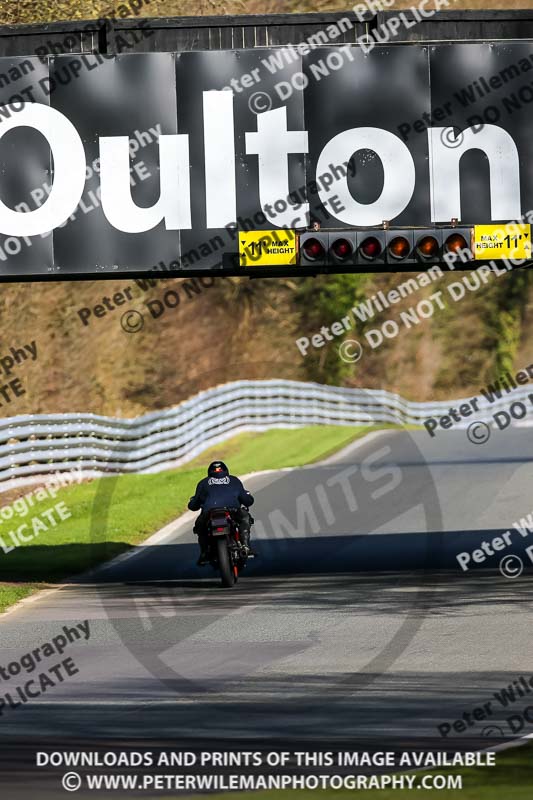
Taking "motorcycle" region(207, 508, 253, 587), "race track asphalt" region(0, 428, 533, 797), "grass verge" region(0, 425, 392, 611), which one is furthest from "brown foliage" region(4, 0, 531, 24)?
"motorcycle" region(207, 508, 253, 587)

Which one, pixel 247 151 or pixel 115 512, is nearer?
pixel 247 151

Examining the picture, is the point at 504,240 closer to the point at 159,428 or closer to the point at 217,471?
the point at 217,471

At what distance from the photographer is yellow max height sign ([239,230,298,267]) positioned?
17.2m

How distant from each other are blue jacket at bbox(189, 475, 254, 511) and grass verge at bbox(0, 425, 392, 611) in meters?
2.23

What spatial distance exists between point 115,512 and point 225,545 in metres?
8.75

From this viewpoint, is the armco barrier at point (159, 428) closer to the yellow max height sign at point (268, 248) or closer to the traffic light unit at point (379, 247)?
the yellow max height sign at point (268, 248)

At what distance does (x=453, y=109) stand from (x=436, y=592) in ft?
17.5

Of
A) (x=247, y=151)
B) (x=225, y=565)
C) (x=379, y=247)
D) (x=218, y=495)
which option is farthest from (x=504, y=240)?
(x=225, y=565)

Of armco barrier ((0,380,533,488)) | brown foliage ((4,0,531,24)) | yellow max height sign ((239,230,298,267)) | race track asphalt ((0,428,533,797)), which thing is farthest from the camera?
brown foliage ((4,0,531,24))

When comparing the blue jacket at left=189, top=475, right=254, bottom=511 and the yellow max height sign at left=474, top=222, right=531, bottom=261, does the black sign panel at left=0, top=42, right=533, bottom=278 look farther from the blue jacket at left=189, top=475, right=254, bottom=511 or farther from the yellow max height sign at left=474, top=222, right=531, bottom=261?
the blue jacket at left=189, top=475, right=254, bottom=511

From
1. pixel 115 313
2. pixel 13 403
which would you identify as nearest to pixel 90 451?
pixel 13 403

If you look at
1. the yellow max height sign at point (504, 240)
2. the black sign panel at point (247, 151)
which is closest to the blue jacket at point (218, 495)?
the black sign panel at point (247, 151)

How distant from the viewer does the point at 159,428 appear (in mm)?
30219

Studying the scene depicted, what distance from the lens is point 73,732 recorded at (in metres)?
9.59
